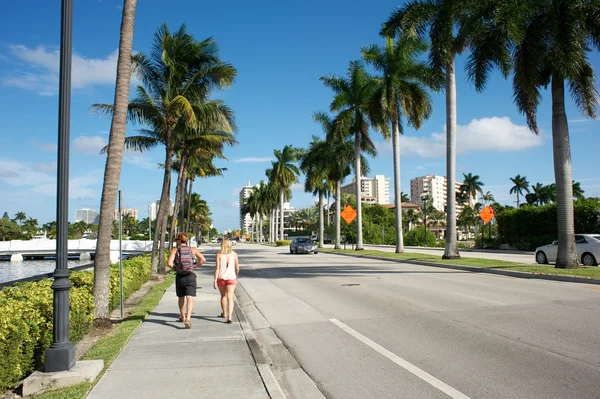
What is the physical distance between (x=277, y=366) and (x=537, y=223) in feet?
133

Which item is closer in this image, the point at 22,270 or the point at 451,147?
the point at 451,147

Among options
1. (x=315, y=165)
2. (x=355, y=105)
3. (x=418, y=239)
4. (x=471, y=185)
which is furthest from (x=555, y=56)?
(x=471, y=185)

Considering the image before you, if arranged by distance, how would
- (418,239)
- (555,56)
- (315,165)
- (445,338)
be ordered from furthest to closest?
(418,239) < (315,165) < (555,56) < (445,338)

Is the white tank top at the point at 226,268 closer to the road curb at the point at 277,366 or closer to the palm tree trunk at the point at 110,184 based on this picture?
the road curb at the point at 277,366

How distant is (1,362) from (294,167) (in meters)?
68.4

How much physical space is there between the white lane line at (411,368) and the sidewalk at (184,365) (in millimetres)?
1851

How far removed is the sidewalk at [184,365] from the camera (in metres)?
5.14

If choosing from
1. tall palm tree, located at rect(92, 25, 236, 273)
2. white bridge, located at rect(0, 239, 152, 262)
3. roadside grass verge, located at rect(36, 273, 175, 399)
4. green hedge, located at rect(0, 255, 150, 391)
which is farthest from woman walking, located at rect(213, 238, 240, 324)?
white bridge, located at rect(0, 239, 152, 262)

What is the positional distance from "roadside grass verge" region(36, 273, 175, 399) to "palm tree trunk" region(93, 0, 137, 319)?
643 millimetres

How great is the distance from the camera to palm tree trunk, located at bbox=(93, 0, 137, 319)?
916 centimetres

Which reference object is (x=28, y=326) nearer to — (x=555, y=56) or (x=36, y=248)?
(x=555, y=56)

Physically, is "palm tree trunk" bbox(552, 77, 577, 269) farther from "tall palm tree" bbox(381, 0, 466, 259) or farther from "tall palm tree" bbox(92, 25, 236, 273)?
"tall palm tree" bbox(92, 25, 236, 273)

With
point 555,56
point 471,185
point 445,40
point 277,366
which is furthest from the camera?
point 471,185

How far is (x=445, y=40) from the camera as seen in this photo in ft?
77.9
